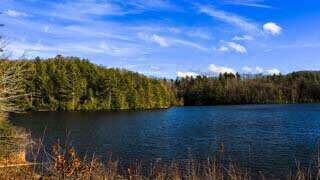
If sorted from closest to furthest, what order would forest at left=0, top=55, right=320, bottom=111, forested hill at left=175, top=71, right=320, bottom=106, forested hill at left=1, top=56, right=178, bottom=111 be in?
forested hill at left=1, top=56, right=178, bottom=111 → forest at left=0, top=55, right=320, bottom=111 → forested hill at left=175, top=71, right=320, bottom=106

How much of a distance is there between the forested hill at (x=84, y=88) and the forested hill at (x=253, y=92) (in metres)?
36.4

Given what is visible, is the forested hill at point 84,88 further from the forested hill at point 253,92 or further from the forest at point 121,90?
the forested hill at point 253,92

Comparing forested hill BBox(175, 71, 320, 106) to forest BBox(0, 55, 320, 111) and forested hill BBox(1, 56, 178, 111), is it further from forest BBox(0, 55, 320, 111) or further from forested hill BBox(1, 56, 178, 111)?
forested hill BBox(1, 56, 178, 111)

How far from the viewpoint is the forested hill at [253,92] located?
17788 centimetres

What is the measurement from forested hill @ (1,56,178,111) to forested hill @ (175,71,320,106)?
36420mm

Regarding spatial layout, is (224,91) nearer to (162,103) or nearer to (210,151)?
(162,103)

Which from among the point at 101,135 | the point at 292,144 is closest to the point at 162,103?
the point at 101,135

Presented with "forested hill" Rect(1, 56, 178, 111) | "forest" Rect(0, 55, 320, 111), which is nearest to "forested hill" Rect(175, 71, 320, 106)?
"forest" Rect(0, 55, 320, 111)

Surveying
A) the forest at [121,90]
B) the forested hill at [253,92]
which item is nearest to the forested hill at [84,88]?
the forest at [121,90]

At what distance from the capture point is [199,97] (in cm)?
18000

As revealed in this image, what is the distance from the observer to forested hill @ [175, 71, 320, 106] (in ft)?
584

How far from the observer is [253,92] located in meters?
184

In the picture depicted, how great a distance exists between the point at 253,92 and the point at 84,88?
84.3 metres

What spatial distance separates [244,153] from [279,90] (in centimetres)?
15127
